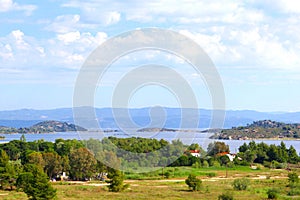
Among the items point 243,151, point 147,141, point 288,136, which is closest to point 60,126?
point 288,136

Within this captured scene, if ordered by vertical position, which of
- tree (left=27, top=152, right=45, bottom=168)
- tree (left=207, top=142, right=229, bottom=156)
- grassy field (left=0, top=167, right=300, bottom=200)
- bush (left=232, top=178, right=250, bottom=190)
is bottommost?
grassy field (left=0, top=167, right=300, bottom=200)

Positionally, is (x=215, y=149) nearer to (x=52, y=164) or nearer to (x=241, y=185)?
(x=52, y=164)

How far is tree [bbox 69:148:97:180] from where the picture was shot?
45.9 meters

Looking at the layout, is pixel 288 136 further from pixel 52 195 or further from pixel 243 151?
pixel 52 195

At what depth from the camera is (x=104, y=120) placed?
3584 centimetres

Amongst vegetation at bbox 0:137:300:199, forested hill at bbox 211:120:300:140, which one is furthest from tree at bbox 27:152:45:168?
forested hill at bbox 211:120:300:140

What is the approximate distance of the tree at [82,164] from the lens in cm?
4586

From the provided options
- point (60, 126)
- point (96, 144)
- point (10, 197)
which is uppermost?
point (60, 126)

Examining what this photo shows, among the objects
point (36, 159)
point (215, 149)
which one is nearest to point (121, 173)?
point (36, 159)

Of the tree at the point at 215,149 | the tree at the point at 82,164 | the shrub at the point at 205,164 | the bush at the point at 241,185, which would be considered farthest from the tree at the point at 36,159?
the tree at the point at 215,149

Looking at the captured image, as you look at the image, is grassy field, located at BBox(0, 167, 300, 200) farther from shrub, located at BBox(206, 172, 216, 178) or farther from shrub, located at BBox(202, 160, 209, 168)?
shrub, located at BBox(202, 160, 209, 168)

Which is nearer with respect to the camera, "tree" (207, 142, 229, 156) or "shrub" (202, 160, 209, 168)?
"shrub" (202, 160, 209, 168)

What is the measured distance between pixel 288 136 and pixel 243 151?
9736 centimetres

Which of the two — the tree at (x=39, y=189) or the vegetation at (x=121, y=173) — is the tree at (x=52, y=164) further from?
the tree at (x=39, y=189)
